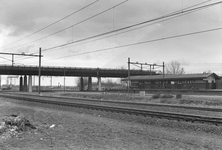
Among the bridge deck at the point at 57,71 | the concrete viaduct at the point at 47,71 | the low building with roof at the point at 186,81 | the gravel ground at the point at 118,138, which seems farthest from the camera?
the concrete viaduct at the point at 47,71

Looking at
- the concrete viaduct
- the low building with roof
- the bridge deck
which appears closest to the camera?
the low building with roof

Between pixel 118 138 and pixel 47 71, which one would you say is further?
pixel 47 71

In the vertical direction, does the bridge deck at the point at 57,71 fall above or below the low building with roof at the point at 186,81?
above

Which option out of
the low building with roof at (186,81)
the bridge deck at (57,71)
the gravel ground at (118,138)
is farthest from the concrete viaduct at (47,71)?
the gravel ground at (118,138)

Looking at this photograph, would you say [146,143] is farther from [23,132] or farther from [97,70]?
[97,70]

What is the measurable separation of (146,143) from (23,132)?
4891 millimetres

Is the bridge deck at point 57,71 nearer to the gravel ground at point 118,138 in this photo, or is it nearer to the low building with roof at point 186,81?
the low building with roof at point 186,81

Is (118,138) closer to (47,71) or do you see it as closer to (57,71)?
A: (57,71)

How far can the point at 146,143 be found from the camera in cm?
792

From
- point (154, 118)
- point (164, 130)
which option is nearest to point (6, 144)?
point (164, 130)

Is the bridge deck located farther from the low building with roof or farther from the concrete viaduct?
the low building with roof

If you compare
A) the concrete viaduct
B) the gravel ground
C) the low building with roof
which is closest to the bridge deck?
the concrete viaduct

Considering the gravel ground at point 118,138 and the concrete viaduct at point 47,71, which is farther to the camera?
the concrete viaduct at point 47,71

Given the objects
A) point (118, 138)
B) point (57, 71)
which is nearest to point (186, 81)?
point (57, 71)
